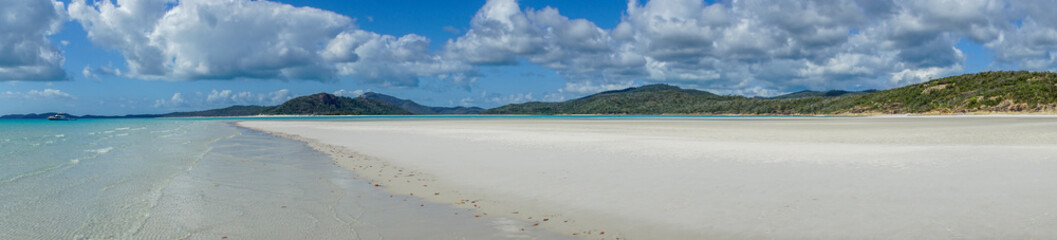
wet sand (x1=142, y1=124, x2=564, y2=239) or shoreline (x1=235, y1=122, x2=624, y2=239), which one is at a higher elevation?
shoreline (x1=235, y1=122, x2=624, y2=239)

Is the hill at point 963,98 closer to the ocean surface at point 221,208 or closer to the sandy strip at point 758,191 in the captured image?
the sandy strip at point 758,191

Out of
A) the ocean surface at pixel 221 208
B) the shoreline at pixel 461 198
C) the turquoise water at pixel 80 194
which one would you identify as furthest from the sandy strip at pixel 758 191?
the turquoise water at pixel 80 194

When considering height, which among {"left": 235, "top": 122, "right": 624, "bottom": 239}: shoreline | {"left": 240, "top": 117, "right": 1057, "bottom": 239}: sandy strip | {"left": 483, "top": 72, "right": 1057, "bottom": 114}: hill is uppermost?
{"left": 483, "top": 72, "right": 1057, "bottom": 114}: hill

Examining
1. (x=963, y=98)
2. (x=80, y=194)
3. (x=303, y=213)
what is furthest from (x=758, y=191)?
→ (x=963, y=98)

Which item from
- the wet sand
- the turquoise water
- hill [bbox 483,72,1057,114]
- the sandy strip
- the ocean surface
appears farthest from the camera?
hill [bbox 483,72,1057,114]

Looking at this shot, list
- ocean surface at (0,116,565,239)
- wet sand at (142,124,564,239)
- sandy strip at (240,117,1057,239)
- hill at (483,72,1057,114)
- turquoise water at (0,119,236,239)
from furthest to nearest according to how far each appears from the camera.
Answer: hill at (483,72,1057,114) → turquoise water at (0,119,236,239) → ocean surface at (0,116,565,239) → wet sand at (142,124,564,239) → sandy strip at (240,117,1057,239)

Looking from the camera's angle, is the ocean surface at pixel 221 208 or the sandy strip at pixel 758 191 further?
the ocean surface at pixel 221 208

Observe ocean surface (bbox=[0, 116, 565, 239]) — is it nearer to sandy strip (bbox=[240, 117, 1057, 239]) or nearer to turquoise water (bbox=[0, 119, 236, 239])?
turquoise water (bbox=[0, 119, 236, 239])

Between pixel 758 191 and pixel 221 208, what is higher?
pixel 758 191

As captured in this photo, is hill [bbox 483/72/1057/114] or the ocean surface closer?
the ocean surface

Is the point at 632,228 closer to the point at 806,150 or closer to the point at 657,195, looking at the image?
the point at 657,195

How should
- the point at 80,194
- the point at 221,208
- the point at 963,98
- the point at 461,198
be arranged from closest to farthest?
the point at 221,208 < the point at 461,198 < the point at 80,194 < the point at 963,98

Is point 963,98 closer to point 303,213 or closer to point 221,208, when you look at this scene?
point 303,213

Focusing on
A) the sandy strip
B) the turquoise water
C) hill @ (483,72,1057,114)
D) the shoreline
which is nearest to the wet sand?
the shoreline
